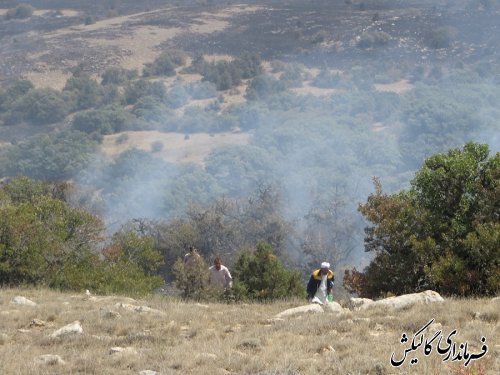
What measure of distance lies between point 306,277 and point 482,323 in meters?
18.4

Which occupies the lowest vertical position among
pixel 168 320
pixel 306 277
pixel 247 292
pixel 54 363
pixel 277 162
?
pixel 277 162

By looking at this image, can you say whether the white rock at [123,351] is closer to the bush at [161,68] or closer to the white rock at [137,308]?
the white rock at [137,308]

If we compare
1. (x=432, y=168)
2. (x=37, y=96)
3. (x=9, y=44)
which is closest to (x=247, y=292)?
(x=432, y=168)

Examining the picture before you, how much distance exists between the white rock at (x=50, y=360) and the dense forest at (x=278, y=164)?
5960 mm

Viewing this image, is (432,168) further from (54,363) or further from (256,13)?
(256,13)

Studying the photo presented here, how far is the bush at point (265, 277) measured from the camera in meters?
15.5

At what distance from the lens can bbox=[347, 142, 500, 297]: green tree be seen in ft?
37.9

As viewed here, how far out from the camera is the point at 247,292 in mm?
15195

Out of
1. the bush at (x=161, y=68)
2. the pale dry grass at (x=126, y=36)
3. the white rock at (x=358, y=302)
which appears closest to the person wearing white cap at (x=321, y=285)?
the white rock at (x=358, y=302)

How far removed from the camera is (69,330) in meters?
9.10

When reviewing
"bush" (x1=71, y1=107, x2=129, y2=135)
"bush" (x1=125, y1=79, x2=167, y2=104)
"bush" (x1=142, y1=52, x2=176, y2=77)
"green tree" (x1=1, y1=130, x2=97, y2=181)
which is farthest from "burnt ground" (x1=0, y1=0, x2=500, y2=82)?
"green tree" (x1=1, y1=130, x2=97, y2=181)

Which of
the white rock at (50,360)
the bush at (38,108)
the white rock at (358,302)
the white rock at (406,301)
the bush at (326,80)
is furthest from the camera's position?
the bush at (326,80)

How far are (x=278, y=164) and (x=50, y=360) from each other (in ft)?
128

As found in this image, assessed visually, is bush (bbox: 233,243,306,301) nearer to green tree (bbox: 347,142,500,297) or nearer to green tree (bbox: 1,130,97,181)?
green tree (bbox: 347,142,500,297)
